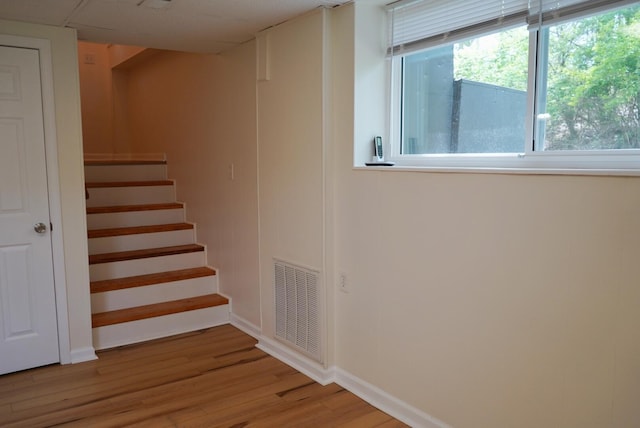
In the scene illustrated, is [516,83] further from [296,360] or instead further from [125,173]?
[125,173]

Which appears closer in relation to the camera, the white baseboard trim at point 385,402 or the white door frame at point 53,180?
the white baseboard trim at point 385,402

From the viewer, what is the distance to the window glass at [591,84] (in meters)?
1.85

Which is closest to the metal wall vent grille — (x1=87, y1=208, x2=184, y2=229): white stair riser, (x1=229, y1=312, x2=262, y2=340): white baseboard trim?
(x1=229, y1=312, x2=262, y2=340): white baseboard trim

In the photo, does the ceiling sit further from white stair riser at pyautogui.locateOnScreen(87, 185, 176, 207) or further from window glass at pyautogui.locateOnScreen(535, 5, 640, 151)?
white stair riser at pyautogui.locateOnScreen(87, 185, 176, 207)

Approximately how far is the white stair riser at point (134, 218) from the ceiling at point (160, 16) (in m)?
1.61

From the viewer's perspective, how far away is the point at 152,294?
3.96 metres

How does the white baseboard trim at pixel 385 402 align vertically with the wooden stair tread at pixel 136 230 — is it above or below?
below

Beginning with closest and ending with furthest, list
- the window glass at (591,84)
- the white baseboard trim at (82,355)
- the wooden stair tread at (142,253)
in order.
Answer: the window glass at (591,84), the white baseboard trim at (82,355), the wooden stair tread at (142,253)

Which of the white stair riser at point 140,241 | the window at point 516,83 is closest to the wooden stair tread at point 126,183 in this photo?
the white stair riser at point 140,241

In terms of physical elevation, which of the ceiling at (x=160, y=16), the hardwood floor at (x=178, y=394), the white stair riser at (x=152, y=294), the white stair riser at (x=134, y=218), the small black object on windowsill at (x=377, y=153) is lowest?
the hardwood floor at (x=178, y=394)

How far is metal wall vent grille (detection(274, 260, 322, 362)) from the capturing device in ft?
10.0

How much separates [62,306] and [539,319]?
9.56ft

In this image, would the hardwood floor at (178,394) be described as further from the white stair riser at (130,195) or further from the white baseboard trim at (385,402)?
the white stair riser at (130,195)

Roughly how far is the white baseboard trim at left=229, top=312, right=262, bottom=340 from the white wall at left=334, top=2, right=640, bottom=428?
96 centimetres
